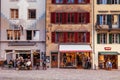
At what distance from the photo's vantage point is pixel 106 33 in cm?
7412

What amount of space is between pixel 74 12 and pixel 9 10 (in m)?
10.1

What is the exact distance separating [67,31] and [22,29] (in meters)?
7.01

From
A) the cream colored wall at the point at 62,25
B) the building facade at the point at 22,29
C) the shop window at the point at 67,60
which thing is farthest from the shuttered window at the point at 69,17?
the shop window at the point at 67,60

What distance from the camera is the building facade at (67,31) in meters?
74.0

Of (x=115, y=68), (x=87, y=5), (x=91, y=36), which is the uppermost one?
(x=87, y=5)

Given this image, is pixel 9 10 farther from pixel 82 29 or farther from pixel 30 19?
pixel 82 29

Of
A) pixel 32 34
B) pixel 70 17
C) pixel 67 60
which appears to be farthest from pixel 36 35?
pixel 67 60

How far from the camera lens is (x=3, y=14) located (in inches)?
2948

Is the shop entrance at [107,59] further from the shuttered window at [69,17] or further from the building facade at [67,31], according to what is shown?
the shuttered window at [69,17]

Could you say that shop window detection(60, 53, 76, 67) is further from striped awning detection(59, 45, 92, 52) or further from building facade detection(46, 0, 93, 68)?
striped awning detection(59, 45, 92, 52)

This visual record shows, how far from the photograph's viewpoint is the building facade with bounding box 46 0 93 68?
7400cm

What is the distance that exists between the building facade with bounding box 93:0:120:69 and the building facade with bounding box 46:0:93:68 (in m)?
1.12

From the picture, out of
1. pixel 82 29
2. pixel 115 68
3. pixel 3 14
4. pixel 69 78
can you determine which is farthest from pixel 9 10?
pixel 69 78

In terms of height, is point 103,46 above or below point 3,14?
below
